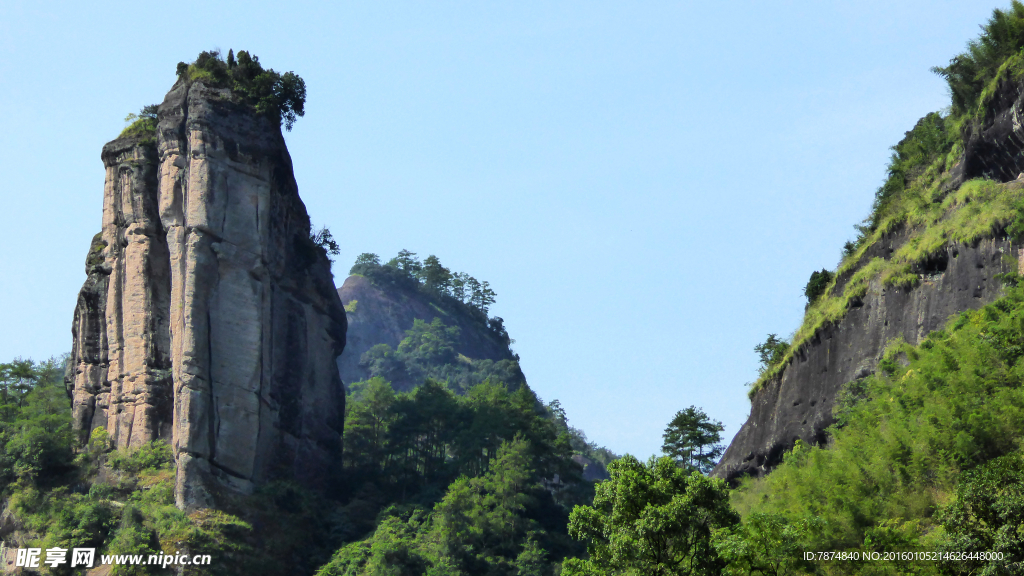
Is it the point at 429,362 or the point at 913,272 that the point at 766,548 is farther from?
the point at 429,362

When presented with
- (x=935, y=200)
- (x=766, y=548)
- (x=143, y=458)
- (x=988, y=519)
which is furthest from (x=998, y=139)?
(x=143, y=458)

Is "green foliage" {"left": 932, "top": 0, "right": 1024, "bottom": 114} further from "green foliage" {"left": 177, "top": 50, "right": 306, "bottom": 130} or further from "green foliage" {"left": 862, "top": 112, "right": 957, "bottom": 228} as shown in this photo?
"green foliage" {"left": 177, "top": 50, "right": 306, "bottom": 130}

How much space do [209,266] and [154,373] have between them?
663 cm

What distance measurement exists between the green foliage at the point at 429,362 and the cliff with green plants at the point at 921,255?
73.5m

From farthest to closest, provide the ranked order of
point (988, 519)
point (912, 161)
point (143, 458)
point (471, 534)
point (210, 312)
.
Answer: point (143, 458)
point (210, 312)
point (471, 534)
point (912, 161)
point (988, 519)

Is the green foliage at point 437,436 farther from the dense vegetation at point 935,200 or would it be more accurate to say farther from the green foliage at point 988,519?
the green foliage at point 988,519

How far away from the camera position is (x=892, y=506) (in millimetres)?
27594

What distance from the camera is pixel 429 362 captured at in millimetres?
123375

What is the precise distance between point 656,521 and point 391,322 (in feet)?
349

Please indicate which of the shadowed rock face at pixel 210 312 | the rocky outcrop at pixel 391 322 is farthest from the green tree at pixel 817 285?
the rocky outcrop at pixel 391 322

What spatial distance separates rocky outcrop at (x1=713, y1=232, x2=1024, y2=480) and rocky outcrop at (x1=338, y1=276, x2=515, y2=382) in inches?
3288

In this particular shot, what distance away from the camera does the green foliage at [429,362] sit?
117 m

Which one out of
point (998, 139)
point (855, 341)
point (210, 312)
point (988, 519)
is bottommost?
point (988, 519)

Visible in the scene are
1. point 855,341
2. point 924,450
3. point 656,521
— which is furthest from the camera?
point 855,341
